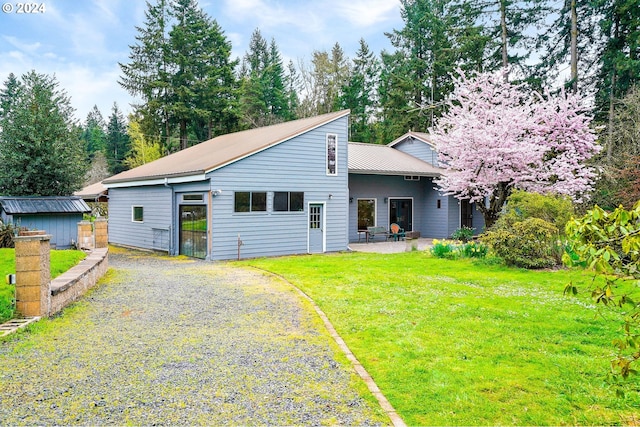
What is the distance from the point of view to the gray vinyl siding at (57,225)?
13.0m

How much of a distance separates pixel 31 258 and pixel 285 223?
9127 millimetres

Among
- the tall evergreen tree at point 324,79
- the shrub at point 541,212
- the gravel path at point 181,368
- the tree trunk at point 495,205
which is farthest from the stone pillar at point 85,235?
the tall evergreen tree at point 324,79

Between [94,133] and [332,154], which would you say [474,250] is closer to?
[332,154]

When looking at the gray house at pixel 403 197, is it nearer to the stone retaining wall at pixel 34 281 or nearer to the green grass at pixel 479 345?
the green grass at pixel 479 345

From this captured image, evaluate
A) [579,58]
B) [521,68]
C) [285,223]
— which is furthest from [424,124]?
[285,223]

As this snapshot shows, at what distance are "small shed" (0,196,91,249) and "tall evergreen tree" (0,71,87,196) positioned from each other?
1.87 metres

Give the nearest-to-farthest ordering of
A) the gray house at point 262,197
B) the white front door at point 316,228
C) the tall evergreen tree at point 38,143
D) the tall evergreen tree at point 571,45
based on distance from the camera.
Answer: the gray house at point 262,197 → the tall evergreen tree at point 38,143 → the white front door at point 316,228 → the tall evergreen tree at point 571,45

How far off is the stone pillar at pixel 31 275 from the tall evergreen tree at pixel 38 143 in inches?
406

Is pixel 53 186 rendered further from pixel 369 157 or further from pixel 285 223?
pixel 369 157

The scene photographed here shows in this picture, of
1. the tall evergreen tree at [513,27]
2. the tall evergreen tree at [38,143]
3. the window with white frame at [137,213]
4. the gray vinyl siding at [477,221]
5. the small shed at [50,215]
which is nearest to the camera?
the small shed at [50,215]

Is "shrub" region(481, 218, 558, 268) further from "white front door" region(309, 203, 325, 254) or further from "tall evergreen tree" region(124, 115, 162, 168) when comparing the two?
"tall evergreen tree" region(124, 115, 162, 168)

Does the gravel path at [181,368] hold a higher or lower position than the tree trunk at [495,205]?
lower

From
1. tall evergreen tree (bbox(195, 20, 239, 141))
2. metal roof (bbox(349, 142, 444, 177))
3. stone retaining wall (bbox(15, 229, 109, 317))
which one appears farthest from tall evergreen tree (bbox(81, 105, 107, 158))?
stone retaining wall (bbox(15, 229, 109, 317))

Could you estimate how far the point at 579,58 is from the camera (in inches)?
960
